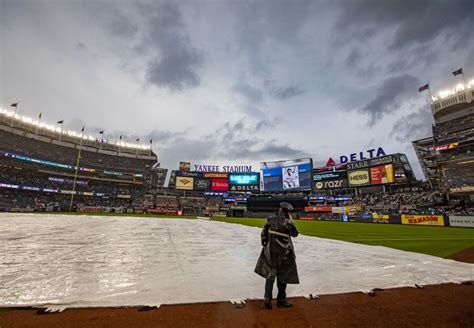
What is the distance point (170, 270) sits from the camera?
5.13m

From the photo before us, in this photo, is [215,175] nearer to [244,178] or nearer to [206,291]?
[244,178]

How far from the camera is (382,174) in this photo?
49469mm

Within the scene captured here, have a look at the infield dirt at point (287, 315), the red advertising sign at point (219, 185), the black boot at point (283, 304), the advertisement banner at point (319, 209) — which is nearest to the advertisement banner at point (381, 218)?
the advertisement banner at point (319, 209)

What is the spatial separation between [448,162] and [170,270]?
6918 cm

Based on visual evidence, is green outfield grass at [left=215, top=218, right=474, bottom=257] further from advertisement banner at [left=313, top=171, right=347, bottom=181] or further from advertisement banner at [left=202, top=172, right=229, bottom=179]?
advertisement banner at [left=202, top=172, right=229, bottom=179]

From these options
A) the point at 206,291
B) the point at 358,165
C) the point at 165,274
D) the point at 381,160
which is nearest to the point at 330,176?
the point at 358,165

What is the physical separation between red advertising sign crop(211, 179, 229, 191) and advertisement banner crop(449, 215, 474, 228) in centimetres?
5325

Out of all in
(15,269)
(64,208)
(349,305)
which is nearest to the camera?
(349,305)

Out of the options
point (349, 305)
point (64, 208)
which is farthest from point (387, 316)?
point (64, 208)

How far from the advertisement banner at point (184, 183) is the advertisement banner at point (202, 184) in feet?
4.49

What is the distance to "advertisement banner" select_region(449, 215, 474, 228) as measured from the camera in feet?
81.1

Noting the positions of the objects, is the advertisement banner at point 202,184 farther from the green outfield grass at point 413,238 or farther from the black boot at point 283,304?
the black boot at point 283,304

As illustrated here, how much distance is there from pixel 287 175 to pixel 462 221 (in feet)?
132

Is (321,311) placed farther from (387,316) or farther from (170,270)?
(170,270)
